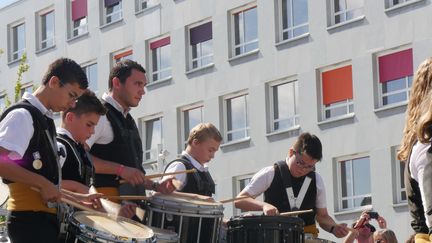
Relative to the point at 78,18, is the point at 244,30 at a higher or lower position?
lower

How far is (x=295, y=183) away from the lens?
36.9 feet

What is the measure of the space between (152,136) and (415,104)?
3395 centimetres

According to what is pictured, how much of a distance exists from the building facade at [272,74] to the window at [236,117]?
1.6 inches

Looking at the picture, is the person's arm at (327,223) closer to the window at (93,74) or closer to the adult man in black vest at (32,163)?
the adult man in black vest at (32,163)

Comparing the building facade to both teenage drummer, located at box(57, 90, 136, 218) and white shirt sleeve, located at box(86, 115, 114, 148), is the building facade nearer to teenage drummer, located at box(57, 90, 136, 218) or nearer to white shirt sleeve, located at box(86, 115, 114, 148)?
white shirt sleeve, located at box(86, 115, 114, 148)

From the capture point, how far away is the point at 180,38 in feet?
128

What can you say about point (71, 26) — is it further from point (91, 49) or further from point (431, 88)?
point (431, 88)

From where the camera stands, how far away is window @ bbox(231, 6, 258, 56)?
121ft

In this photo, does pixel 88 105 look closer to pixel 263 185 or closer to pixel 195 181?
pixel 195 181

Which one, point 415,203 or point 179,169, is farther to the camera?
point 179,169

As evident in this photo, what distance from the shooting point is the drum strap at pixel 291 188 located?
11.2 m

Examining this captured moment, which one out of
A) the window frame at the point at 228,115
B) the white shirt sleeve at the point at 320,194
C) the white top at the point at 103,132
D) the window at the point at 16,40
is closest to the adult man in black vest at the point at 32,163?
the white top at the point at 103,132

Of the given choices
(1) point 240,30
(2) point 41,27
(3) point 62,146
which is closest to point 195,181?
(3) point 62,146

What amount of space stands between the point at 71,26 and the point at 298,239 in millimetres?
34708
